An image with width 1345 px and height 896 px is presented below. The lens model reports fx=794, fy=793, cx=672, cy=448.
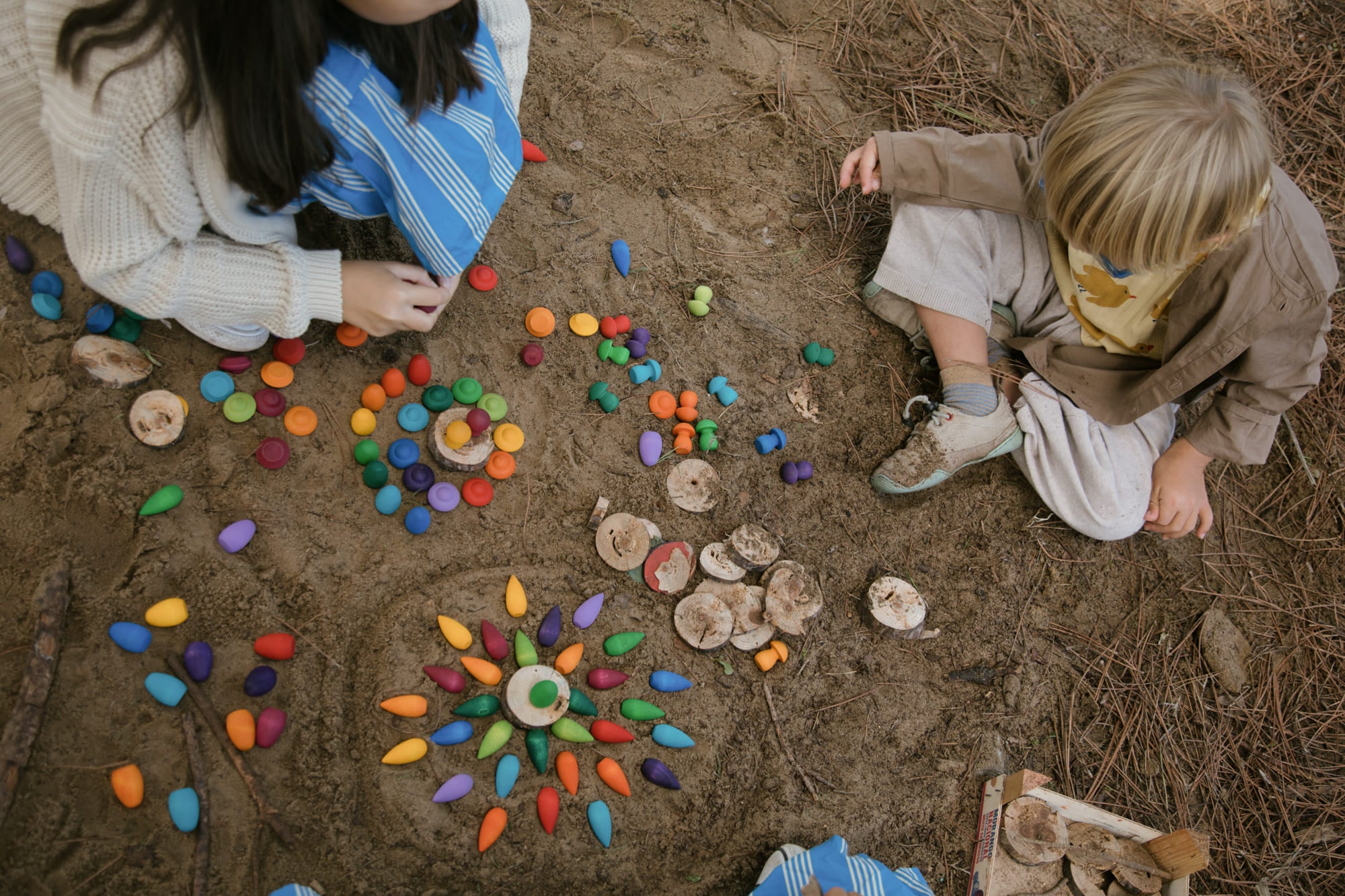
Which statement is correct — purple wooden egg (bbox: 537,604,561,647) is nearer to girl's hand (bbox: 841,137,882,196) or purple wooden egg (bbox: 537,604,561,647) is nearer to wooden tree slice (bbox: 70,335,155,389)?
wooden tree slice (bbox: 70,335,155,389)

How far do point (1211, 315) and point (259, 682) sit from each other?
2200 millimetres

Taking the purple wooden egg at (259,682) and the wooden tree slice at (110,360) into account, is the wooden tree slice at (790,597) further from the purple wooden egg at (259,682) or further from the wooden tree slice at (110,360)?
the wooden tree slice at (110,360)

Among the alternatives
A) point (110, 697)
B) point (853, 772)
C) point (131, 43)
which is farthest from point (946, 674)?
point (131, 43)

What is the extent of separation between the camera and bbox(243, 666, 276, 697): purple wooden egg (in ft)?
4.98

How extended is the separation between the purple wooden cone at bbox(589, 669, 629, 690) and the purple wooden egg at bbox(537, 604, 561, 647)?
11 cm

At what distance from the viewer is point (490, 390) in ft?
6.27

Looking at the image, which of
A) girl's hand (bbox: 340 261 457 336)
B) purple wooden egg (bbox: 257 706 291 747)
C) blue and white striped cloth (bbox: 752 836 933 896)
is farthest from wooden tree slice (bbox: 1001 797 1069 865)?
girl's hand (bbox: 340 261 457 336)

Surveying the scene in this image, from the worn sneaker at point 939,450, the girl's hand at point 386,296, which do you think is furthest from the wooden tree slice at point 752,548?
the girl's hand at point 386,296

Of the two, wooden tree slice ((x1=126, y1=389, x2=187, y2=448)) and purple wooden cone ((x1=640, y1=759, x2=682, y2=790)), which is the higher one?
wooden tree slice ((x1=126, y1=389, x2=187, y2=448))

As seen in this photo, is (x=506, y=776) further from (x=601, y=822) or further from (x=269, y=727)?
(x=269, y=727)

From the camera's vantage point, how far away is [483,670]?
5.34 ft

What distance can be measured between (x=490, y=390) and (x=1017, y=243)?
1464mm

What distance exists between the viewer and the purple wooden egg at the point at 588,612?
174cm

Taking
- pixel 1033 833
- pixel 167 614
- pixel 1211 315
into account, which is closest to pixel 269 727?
pixel 167 614
